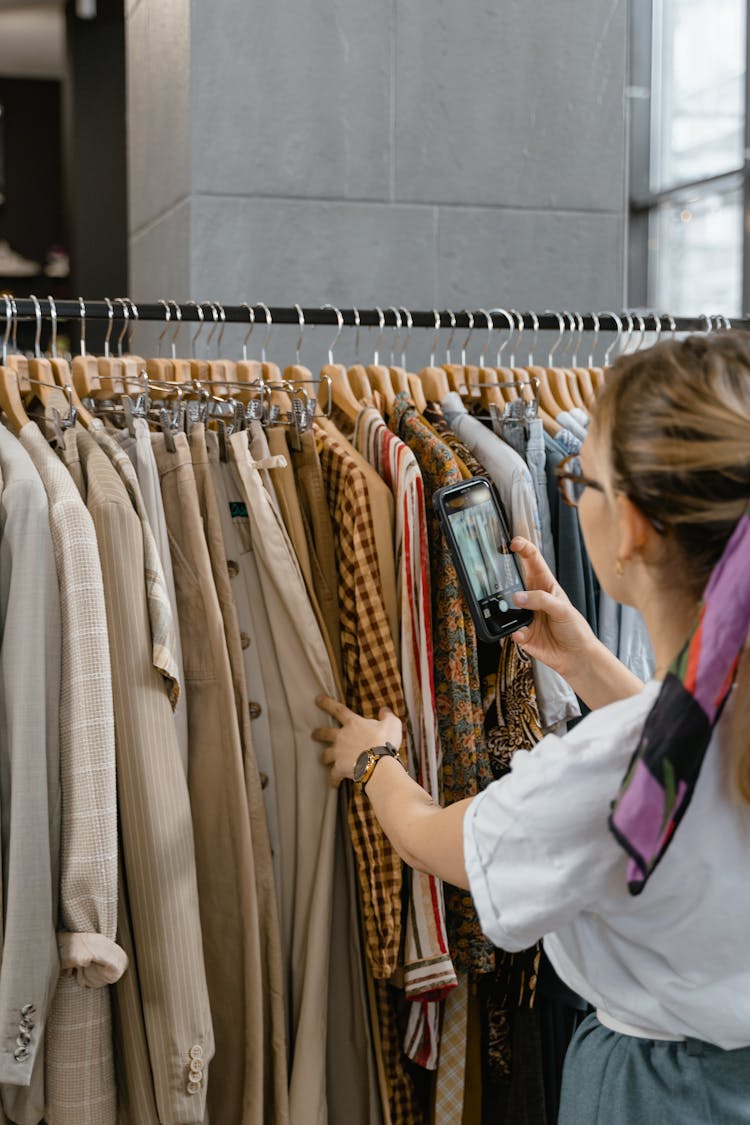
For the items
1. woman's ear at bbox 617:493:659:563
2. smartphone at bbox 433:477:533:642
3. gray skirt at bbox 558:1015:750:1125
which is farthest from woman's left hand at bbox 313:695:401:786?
woman's ear at bbox 617:493:659:563

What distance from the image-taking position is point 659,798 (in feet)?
3.16

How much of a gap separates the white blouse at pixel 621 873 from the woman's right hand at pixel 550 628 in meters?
0.46

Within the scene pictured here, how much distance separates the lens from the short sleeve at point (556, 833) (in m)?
1.04

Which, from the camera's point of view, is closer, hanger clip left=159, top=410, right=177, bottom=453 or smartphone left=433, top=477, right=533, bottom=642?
smartphone left=433, top=477, right=533, bottom=642

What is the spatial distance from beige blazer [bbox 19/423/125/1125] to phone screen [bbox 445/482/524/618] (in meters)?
0.47

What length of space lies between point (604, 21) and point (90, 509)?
7.45 feet

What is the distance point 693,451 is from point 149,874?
888mm

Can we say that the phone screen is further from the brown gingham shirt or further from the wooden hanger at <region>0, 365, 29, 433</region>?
the wooden hanger at <region>0, 365, 29, 433</region>

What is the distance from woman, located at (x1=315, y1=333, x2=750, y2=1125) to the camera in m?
0.98


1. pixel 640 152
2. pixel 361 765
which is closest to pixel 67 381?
pixel 361 765

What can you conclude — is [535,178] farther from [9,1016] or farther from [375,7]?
[9,1016]

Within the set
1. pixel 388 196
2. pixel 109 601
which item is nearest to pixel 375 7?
pixel 388 196

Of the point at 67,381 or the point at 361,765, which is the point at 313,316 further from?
the point at 361,765

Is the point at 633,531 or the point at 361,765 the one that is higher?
the point at 633,531
